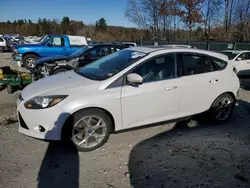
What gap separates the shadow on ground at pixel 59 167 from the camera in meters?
2.53

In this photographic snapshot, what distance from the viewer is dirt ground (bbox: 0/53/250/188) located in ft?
8.43

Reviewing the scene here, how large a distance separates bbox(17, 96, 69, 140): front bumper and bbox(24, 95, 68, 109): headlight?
0.19 feet

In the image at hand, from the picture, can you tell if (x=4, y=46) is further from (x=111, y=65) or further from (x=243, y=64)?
(x=111, y=65)

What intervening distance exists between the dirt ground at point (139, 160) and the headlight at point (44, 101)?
78 centimetres

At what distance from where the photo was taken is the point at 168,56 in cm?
357

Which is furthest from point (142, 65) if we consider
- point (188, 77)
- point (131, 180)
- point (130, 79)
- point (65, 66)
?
point (65, 66)

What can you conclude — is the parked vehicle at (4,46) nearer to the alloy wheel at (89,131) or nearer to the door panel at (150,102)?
the alloy wheel at (89,131)

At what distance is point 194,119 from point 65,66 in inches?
185

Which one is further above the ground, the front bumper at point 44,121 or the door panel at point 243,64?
the door panel at point 243,64

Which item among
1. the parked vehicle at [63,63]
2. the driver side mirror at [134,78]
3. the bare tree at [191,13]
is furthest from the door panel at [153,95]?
the bare tree at [191,13]

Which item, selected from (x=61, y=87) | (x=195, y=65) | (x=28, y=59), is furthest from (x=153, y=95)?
(x=28, y=59)

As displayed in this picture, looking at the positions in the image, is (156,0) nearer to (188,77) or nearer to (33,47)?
(33,47)

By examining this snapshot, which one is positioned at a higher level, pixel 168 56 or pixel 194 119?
pixel 168 56

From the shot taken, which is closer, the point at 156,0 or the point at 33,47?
the point at 33,47
